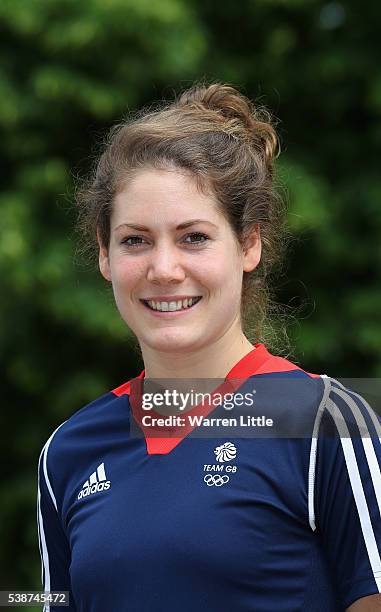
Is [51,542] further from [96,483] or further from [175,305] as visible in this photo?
[175,305]

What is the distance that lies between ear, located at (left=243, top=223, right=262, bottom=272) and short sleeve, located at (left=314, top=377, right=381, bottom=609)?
0.40 metres

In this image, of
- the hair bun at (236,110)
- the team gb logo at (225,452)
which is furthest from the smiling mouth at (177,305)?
the hair bun at (236,110)

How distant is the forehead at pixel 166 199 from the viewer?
1802 mm

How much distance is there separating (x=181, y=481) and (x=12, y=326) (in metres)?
3.62

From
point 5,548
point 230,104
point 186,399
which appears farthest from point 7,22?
point 186,399

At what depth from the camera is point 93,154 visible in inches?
193

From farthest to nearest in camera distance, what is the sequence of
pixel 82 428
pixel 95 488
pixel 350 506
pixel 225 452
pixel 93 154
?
pixel 93 154
pixel 82 428
pixel 95 488
pixel 225 452
pixel 350 506

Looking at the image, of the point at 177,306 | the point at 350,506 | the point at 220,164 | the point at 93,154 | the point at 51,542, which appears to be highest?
the point at 93,154

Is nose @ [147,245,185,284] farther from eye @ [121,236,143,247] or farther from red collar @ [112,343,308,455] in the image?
red collar @ [112,343,308,455]

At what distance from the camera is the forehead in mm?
1802

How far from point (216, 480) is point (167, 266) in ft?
1.21

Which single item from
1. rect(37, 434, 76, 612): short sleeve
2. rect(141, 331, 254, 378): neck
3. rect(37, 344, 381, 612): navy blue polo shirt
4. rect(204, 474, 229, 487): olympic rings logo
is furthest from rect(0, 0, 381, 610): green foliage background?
rect(204, 474, 229, 487): olympic rings logo

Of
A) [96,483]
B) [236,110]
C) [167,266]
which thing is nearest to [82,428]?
[96,483]

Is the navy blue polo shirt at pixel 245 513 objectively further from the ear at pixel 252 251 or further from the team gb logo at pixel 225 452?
the ear at pixel 252 251
